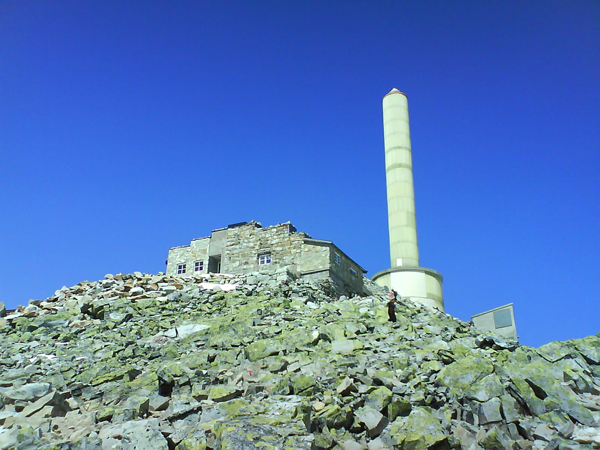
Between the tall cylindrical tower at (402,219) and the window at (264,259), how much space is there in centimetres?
1086

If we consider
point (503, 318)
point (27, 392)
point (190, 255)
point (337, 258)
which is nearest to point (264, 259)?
point (337, 258)

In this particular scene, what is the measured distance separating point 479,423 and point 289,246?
18.7 m

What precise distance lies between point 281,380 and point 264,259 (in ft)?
57.9

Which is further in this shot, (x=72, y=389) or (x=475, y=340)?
(x=475, y=340)

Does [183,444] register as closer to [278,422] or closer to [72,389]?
[278,422]

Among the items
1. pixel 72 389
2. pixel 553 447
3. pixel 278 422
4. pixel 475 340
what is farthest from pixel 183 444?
pixel 475 340

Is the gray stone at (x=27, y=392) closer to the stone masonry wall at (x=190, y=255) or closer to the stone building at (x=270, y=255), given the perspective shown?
the stone building at (x=270, y=255)

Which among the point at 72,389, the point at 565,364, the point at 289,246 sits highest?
the point at 289,246

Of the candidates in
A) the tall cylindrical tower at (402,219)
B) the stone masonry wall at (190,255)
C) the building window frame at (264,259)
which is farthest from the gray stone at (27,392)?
the tall cylindrical tower at (402,219)

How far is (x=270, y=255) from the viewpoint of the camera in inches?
1216

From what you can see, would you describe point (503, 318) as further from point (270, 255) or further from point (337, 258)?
point (270, 255)

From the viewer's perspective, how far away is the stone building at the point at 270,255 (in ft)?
94.8

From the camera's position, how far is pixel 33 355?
18.3m

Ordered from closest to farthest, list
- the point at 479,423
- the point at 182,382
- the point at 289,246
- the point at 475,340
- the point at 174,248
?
1. the point at 479,423
2. the point at 182,382
3. the point at 475,340
4. the point at 289,246
5. the point at 174,248
